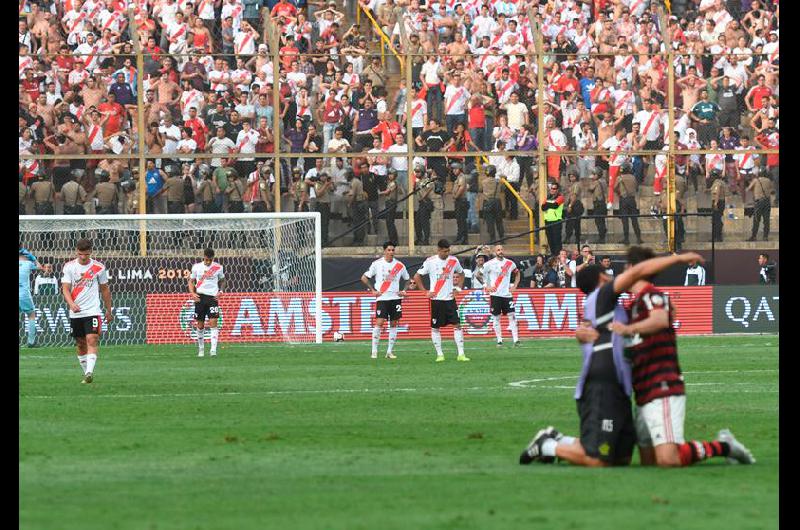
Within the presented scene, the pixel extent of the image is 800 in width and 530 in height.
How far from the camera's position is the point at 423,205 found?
1459 inches

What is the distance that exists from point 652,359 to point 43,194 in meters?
25.2

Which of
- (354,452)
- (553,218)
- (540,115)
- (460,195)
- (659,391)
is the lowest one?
(354,452)

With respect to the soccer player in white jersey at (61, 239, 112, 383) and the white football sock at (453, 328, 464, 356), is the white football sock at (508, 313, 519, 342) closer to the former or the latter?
the white football sock at (453, 328, 464, 356)

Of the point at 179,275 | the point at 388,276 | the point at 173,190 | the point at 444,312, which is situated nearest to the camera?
the point at 444,312

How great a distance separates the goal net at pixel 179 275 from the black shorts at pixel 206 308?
3.25 meters

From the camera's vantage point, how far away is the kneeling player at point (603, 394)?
13133 mm

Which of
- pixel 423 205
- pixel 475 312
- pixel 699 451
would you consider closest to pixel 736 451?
pixel 699 451

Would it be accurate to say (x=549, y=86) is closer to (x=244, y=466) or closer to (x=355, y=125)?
(x=355, y=125)

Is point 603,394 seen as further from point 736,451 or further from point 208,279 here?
point 208,279

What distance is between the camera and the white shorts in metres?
13.1

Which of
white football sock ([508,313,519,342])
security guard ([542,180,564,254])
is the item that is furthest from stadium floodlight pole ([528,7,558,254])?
white football sock ([508,313,519,342])

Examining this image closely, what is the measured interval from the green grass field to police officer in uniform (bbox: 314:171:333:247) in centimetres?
939

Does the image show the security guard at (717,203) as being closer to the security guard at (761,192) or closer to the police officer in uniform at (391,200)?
the security guard at (761,192)

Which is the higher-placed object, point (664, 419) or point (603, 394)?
point (603, 394)
